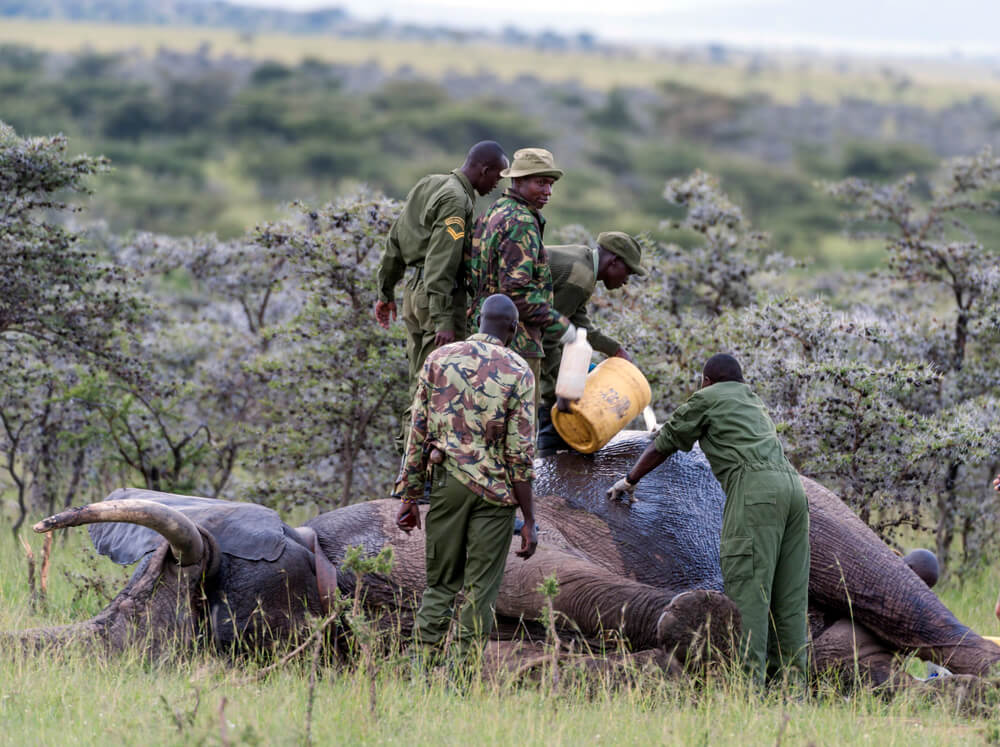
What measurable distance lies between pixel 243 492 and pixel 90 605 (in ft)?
9.40

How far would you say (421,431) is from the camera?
5832 millimetres

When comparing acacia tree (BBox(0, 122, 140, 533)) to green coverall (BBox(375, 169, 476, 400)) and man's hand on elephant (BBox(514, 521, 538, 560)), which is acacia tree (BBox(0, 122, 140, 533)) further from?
man's hand on elephant (BBox(514, 521, 538, 560))

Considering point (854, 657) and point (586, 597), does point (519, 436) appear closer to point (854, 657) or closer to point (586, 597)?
point (586, 597)

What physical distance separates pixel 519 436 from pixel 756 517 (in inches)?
46.4

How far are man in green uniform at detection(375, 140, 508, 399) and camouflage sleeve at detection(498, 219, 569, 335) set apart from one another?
31 centimetres

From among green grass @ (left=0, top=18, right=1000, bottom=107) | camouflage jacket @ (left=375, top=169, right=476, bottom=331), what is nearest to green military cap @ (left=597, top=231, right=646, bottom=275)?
camouflage jacket @ (left=375, top=169, right=476, bottom=331)

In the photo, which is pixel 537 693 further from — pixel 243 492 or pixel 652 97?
pixel 652 97

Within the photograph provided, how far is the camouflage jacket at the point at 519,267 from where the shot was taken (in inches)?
260

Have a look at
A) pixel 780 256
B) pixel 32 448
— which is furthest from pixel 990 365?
pixel 32 448

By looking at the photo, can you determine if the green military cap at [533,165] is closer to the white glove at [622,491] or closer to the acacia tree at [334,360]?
the white glove at [622,491]

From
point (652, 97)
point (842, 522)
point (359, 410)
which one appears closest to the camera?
point (842, 522)

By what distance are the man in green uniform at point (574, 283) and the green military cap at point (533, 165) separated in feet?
2.09

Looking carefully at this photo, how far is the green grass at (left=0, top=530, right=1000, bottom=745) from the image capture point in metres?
4.79

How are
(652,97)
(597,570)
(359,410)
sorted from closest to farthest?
(597,570)
(359,410)
(652,97)
